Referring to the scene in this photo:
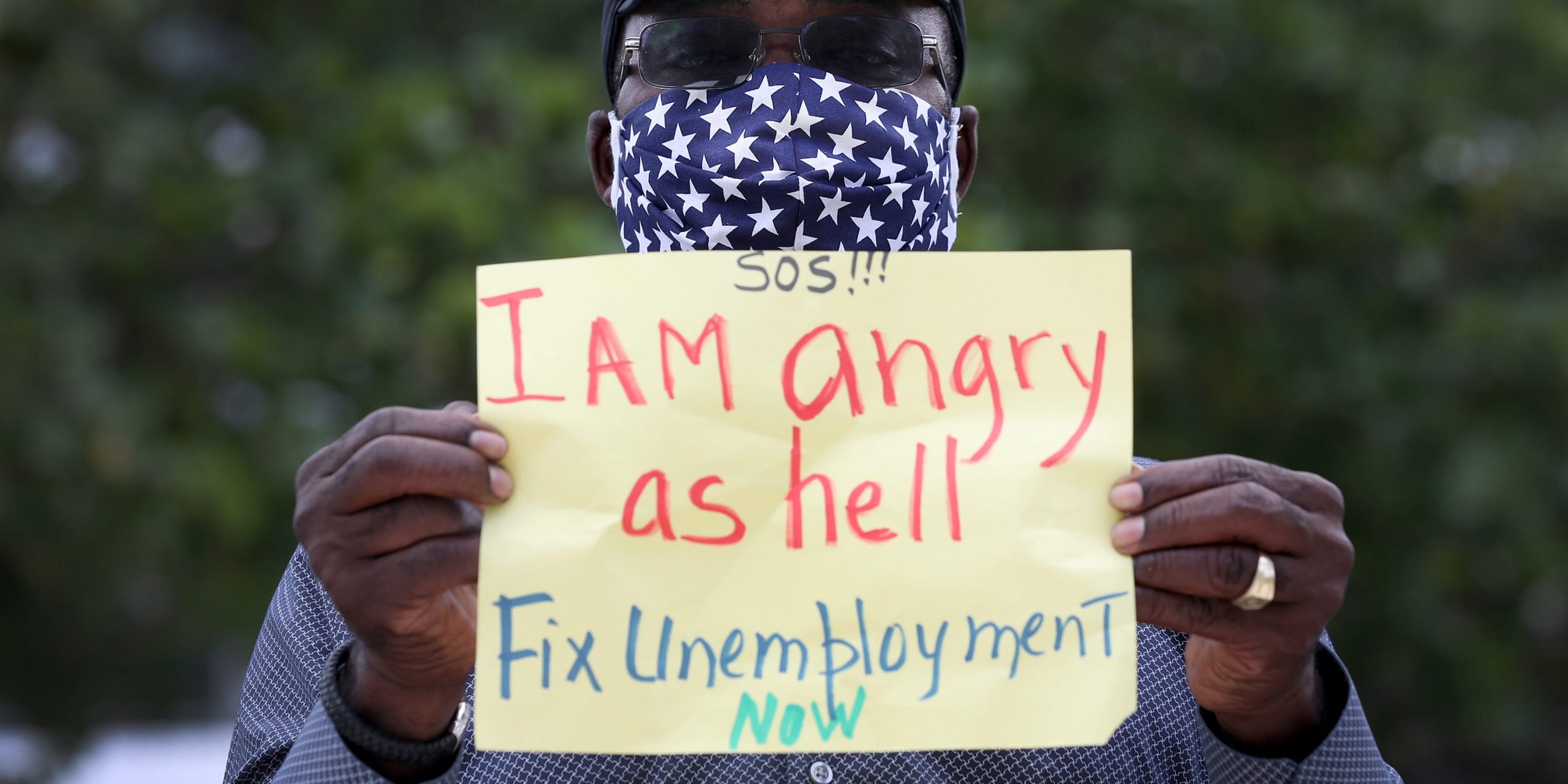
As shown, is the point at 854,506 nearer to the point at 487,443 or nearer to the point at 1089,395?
the point at 1089,395

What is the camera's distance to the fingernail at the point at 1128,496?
1.66m

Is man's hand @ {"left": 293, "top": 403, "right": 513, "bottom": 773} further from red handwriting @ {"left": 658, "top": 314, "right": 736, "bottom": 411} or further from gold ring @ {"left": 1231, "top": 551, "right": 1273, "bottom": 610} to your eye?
gold ring @ {"left": 1231, "top": 551, "right": 1273, "bottom": 610}

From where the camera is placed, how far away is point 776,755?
198 cm

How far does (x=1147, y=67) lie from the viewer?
21.0 ft

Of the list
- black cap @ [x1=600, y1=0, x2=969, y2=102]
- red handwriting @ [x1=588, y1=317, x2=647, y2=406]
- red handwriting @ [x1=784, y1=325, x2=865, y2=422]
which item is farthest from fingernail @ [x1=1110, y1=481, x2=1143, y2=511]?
black cap @ [x1=600, y1=0, x2=969, y2=102]

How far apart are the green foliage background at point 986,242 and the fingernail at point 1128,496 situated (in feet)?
11.6

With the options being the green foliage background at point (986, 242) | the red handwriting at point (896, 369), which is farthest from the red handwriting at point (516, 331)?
the green foliage background at point (986, 242)

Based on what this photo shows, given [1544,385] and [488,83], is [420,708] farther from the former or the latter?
[1544,385]

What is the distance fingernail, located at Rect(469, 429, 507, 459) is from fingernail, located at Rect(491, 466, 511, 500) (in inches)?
0.6

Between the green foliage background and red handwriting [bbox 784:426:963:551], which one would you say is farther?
the green foliage background

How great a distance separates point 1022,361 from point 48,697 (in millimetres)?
7272

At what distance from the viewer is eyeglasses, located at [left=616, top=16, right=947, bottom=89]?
7.34 feet

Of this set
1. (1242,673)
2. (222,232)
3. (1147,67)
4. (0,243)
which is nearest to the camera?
(1242,673)

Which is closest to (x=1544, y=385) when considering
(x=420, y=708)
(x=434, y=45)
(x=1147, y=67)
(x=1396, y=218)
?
(x=1396, y=218)
